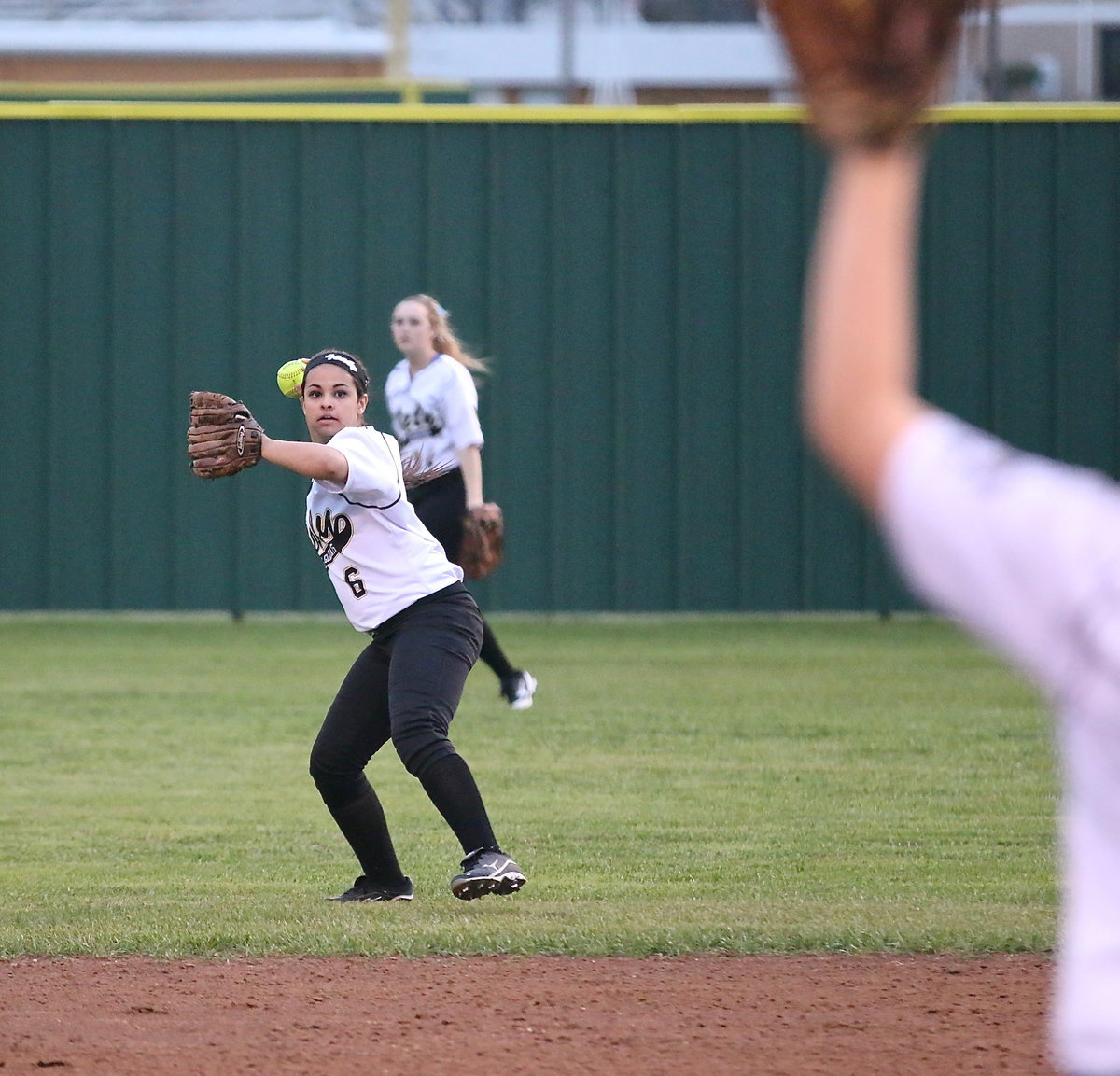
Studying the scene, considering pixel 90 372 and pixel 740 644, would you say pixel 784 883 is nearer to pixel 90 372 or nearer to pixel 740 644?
pixel 740 644

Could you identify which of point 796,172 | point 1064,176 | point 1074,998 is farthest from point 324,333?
point 1074,998

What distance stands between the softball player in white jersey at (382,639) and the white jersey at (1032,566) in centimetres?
411

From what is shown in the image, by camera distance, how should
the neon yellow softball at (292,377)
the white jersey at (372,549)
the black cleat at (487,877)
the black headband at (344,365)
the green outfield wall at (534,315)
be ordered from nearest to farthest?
the black cleat at (487,877) → the white jersey at (372,549) → the black headband at (344,365) → the neon yellow softball at (292,377) → the green outfield wall at (534,315)

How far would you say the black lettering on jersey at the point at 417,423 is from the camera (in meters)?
10.5

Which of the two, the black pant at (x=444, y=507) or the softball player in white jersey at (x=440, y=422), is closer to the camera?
the softball player in white jersey at (x=440, y=422)

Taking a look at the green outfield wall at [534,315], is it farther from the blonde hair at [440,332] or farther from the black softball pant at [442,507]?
the blonde hair at [440,332]

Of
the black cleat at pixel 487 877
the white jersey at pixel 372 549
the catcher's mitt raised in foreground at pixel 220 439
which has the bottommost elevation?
the black cleat at pixel 487 877

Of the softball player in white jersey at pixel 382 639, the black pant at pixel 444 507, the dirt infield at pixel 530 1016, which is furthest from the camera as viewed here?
the black pant at pixel 444 507

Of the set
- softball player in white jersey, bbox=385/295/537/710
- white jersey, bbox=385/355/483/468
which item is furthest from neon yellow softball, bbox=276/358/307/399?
white jersey, bbox=385/355/483/468

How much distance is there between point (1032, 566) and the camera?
149cm

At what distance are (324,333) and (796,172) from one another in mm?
3771

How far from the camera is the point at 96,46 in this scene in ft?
89.7

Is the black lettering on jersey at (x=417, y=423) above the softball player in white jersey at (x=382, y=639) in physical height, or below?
above

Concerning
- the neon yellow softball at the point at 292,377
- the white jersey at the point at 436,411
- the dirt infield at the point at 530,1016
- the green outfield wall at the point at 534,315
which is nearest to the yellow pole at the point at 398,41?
the green outfield wall at the point at 534,315
